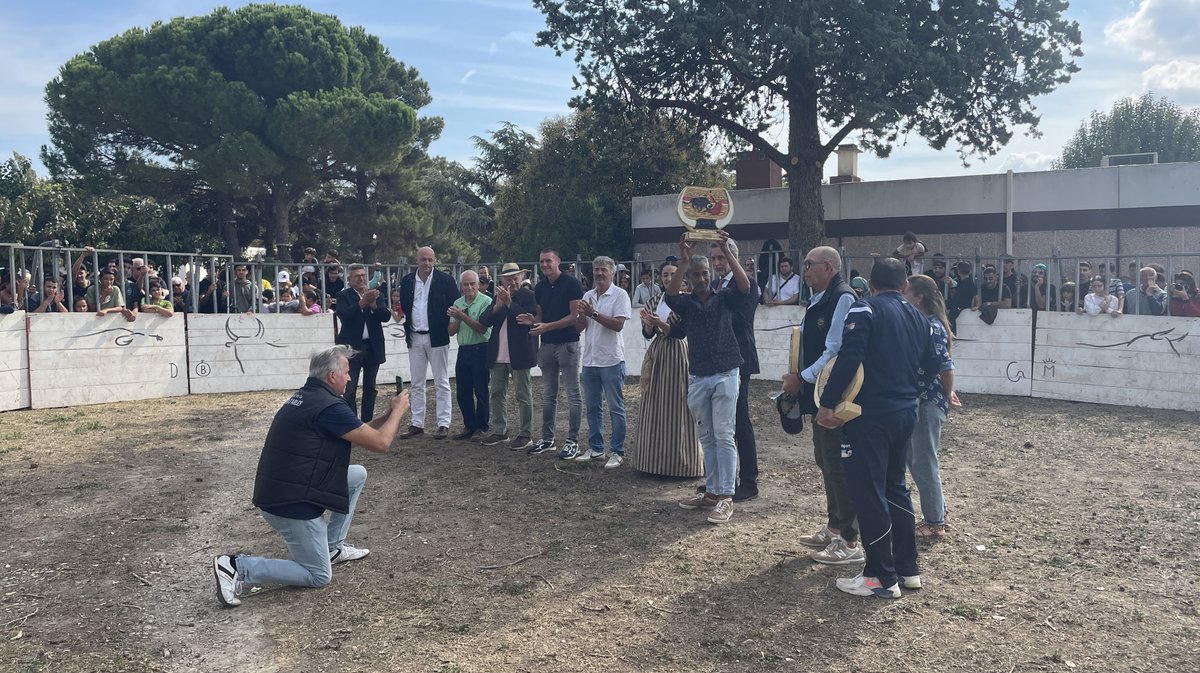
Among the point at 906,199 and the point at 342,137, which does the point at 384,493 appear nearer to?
the point at 906,199

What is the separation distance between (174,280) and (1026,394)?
41.7 feet

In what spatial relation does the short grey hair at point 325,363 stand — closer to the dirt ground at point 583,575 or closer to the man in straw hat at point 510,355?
the dirt ground at point 583,575

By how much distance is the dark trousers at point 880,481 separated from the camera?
4.84 meters

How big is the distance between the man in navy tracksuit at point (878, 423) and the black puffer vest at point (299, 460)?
2.73 meters

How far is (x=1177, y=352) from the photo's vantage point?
11586mm

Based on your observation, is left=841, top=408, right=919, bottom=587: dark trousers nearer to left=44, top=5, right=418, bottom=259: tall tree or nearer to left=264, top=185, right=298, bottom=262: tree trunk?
left=44, top=5, right=418, bottom=259: tall tree

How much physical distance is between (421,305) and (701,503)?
14.1 ft

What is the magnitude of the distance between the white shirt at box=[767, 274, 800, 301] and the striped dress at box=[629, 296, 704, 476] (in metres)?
7.01

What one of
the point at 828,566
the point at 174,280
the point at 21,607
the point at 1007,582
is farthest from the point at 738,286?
the point at 174,280

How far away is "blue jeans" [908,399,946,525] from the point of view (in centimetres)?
581

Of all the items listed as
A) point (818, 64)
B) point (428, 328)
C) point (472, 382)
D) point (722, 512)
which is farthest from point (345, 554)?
point (818, 64)

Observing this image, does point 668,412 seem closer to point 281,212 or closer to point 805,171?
point 805,171

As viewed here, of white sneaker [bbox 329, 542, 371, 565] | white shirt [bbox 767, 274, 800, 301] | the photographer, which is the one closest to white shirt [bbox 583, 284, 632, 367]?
white sneaker [bbox 329, 542, 371, 565]

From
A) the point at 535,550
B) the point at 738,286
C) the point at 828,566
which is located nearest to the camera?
the point at 828,566
